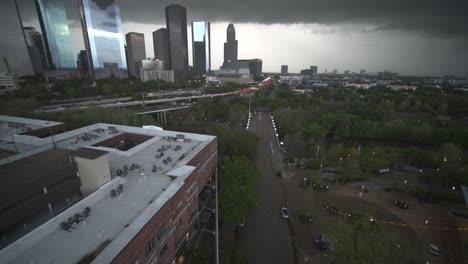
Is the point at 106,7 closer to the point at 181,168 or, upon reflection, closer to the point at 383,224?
the point at 181,168

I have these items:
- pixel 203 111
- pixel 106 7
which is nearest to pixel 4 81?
pixel 106 7

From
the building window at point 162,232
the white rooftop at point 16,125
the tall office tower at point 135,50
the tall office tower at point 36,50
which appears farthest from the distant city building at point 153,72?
the building window at point 162,232

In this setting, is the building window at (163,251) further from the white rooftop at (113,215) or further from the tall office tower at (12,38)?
the tall office tower at (12,38)

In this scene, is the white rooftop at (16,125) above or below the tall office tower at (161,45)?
below

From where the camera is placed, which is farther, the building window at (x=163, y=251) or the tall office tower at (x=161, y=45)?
the tall office tower at (x=161, y=45)

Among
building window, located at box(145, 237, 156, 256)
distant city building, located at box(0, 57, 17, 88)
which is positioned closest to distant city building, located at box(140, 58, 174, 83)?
distant city building, located at box(0, 57, 17, 88)

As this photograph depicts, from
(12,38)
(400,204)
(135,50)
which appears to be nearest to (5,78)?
(12,38)

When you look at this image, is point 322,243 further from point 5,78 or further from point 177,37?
point 177,37
